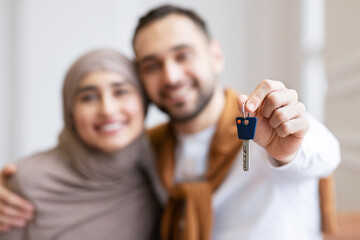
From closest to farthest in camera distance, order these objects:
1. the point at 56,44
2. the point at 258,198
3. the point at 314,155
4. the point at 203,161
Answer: the point at 314,155 → the point at 258,198 → the point at 203,161 → the point at 56,44

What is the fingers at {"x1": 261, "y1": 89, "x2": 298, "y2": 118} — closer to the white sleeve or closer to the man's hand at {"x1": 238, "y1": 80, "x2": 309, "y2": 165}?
the man's hand at {"x1": 238, "y1": 80, "x2": 309, "y2": 165}

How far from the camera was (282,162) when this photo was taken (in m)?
0.66

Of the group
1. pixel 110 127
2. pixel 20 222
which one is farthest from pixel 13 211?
pixel 110 127

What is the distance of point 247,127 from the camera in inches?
19.8

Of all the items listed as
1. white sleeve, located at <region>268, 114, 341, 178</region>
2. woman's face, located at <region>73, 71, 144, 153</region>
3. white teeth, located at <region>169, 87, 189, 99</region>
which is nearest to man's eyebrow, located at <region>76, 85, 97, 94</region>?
woman's face, located at <region>73, 71, 144, 153</region>

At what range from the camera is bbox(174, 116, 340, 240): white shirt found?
90cm

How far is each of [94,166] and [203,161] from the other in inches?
13.0

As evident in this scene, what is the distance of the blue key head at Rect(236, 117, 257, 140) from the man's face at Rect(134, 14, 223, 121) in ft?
1.82

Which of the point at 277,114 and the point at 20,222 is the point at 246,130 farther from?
the point at 20,222

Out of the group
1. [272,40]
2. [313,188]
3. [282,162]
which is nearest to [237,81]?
[272,40]

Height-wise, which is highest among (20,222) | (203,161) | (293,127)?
(293,127)

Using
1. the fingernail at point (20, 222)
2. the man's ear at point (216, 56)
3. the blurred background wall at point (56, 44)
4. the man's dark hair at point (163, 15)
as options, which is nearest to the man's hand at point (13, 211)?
the fingernail at point (20, 222)

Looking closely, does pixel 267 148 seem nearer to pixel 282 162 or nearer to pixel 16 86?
pixel 282 162

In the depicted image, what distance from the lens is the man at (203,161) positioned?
95cm
